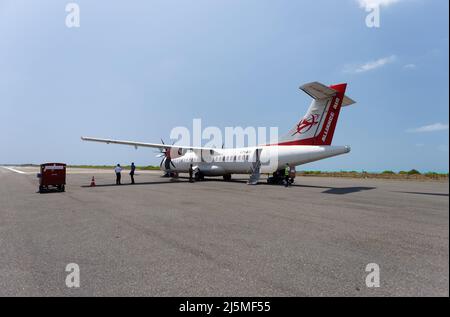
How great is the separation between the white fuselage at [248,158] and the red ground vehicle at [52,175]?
546 inches

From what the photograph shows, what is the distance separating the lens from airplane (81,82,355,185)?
675 inches

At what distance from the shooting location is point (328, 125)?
17.8 metres

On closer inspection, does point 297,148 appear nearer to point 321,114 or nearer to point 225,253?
point 321,114

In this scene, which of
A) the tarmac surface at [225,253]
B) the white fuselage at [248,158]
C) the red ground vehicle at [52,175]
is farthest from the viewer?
the white fuselage at [248,158]

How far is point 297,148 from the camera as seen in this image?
1902 centimetres

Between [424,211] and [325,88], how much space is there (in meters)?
9.30

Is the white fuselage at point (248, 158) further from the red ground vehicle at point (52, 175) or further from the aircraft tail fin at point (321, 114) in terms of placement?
the red ground vehicle at point (52, 175)

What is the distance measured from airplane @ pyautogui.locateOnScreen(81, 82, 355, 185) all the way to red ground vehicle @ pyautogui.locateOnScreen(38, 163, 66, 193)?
576 centimetres

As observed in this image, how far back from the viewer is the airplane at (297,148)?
17.1 meters

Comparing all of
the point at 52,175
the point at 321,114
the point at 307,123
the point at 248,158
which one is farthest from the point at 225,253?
the point at 248,158

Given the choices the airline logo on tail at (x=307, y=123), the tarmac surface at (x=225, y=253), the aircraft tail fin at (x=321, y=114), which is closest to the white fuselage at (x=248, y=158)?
the aircraft tail fin at (x=321, y=114)
